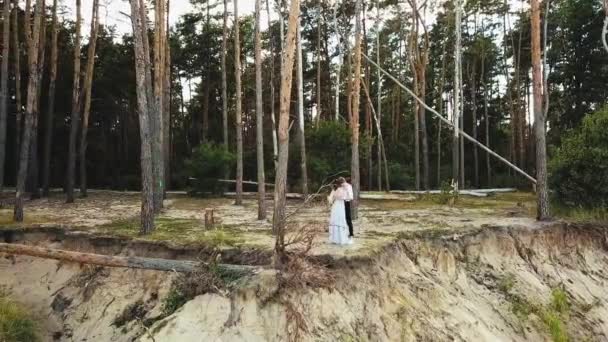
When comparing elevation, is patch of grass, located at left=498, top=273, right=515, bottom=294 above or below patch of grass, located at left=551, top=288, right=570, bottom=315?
above

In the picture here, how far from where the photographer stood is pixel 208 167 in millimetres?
21703

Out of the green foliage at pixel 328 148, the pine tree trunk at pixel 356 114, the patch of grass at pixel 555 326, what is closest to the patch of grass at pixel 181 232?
the pine tree trunk at pixel 356 114

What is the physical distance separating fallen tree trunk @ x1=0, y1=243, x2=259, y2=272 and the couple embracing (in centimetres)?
201

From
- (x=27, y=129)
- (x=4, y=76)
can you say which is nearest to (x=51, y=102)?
(x=4, y=76)

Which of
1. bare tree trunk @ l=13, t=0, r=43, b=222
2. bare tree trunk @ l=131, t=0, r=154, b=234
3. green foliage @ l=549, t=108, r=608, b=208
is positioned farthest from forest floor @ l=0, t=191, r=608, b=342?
green foliage @ l=549, t=108, r=608, b=208

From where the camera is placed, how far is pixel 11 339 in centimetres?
828

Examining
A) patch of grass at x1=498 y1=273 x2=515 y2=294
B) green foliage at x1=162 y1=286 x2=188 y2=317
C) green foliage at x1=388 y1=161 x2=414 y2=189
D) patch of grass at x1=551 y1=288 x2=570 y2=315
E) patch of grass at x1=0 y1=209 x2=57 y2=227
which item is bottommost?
patch of grass at x1=551 y1=288 x2=570 y2=315

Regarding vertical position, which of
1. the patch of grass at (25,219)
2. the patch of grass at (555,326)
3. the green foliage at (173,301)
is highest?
the patch of grass at (25,219)

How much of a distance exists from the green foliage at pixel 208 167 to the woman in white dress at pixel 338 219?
42.6ft

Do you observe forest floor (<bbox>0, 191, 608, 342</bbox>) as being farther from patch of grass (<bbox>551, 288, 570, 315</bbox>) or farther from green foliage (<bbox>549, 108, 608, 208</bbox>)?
green foliage (<bbox>549, 108, 608, 208</bbox>)

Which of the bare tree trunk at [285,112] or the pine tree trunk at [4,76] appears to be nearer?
the bare tree trunk at [285,112]

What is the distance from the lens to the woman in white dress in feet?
29.4

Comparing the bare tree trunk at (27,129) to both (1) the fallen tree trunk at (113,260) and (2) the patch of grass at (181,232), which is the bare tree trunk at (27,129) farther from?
(1) the fallen tree trunk at (113,260)

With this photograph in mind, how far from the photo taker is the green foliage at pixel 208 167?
2159cm
